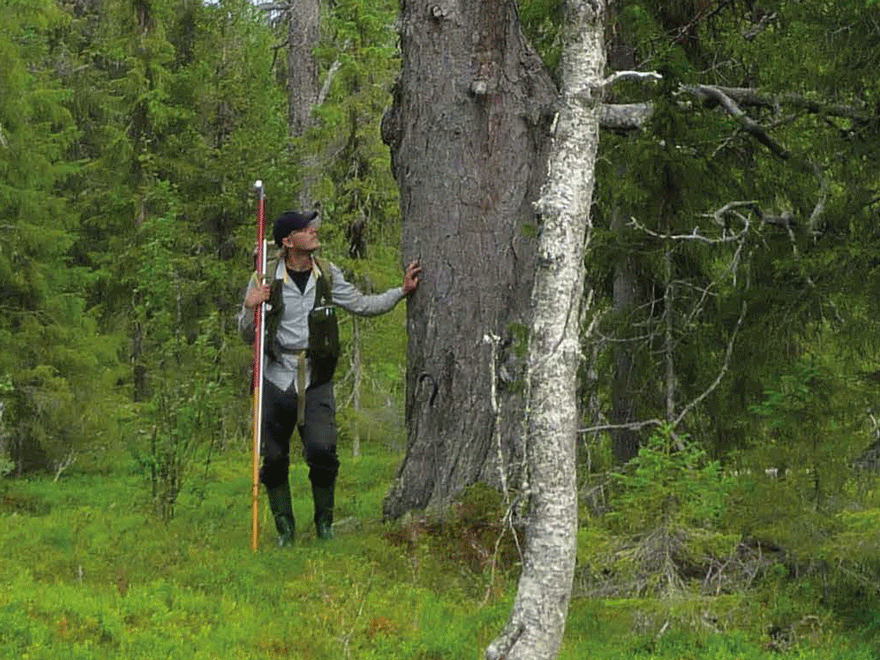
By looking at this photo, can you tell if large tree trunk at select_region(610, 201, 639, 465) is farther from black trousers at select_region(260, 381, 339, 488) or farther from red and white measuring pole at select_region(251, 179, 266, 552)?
red and white measuring pole at select_region(251, 179, 266, 552)

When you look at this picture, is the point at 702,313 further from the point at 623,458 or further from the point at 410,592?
the point at 410,592

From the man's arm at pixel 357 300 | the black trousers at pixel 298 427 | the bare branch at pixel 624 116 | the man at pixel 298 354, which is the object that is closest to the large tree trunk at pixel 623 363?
the bare branch at pixel 624 116

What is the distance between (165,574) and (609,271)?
16.3 feet

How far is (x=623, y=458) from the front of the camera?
38.0 ft

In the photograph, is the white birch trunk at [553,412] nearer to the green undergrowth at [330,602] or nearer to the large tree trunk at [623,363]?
the green undergrowth at [330,602]

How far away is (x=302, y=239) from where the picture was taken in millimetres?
9383

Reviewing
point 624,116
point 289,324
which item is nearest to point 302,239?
point 289,324

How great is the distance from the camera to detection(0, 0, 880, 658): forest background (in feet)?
23.1

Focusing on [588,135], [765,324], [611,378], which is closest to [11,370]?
[611,378]

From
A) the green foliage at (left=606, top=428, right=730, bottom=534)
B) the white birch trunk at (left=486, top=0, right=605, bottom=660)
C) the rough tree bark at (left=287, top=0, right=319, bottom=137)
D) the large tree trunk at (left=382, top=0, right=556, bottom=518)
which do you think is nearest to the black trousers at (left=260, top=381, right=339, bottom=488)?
the large tree trunk at (left=382, top=0, right=556, bottom=518)

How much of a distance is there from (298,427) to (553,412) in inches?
166

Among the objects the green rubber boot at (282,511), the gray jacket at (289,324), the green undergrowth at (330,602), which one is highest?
the gray jacket at (289,324)

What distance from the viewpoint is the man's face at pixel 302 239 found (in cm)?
938

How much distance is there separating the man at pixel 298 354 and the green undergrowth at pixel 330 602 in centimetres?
46
